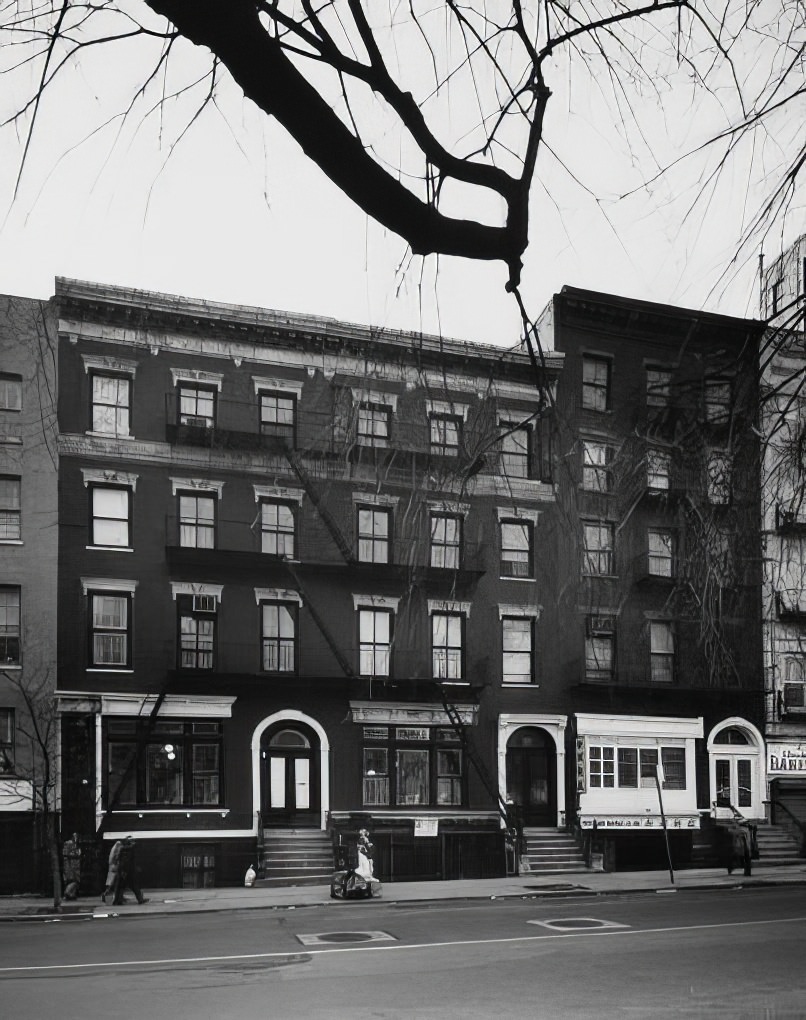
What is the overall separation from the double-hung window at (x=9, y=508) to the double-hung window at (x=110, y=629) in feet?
8.01

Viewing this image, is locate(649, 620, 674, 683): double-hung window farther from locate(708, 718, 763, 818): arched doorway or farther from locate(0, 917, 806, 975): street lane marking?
locate(0, 917, 806, 975): street lane marking

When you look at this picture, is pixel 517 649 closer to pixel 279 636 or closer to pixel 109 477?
pixel 279 636

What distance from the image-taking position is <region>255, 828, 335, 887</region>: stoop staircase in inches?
1238

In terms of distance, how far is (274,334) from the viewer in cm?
3519

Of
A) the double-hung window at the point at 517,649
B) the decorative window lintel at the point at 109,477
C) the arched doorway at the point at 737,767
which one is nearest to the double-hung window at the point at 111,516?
the decorative window lintel at the point at 109,477

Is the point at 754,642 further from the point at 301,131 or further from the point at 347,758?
the point at 301,131

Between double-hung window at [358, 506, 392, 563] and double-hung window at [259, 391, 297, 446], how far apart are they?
2994 millimetres

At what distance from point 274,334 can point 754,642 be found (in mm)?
16887

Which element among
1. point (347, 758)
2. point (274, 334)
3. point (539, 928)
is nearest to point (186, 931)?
point (539, 928)

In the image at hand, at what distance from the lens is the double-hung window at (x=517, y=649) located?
36594mm

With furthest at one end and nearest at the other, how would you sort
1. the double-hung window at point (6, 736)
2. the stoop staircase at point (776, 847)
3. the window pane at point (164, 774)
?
the stoop staircase at point (776, 847) → the window pane at point (164, 774) → the double-hung window at point (6, 736)

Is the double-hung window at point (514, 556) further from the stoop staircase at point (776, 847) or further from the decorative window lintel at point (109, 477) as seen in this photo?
the decorative window lintel at point (109, 477)

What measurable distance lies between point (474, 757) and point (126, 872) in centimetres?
1064

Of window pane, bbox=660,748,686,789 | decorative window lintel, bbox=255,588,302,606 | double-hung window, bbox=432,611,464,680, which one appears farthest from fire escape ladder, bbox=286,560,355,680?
window pane, bbox=660,748,686,789
